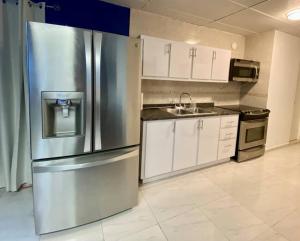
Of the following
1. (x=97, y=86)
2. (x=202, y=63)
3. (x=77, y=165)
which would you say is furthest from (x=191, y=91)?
(x=77, y=165)

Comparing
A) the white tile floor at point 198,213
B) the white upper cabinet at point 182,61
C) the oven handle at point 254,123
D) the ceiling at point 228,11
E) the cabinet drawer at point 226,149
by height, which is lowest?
the white tile floor at point 198,213

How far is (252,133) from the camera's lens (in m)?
3.36

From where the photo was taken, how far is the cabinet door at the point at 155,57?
2506 mm

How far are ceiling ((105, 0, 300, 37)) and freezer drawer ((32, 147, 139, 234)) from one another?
194 cm

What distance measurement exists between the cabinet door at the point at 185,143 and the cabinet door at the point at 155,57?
73cm

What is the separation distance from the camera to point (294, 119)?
4410 mm

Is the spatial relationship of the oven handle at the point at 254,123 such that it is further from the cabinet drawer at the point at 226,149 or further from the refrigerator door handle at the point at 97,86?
the refrigerator door handle at the point at 97,86

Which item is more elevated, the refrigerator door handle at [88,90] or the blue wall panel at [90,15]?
the blue wall panel at [90,15]

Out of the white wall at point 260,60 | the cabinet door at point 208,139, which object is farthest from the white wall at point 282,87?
the cabinet door at point 208,139

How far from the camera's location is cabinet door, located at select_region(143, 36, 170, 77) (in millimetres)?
2506

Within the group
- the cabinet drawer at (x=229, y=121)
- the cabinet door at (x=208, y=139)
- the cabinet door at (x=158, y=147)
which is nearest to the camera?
the cabinet door at (x=158, y=147)

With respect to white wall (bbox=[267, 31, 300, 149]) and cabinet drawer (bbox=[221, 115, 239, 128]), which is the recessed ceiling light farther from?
cabinet drawer (bbox=[221, 115, 239, 128])

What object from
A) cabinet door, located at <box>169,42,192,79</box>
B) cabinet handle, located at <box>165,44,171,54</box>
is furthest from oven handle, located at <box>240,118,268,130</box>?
cabinet handle, located at <box>165,44,171,54</box>

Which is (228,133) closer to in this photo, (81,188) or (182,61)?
(182,61)
